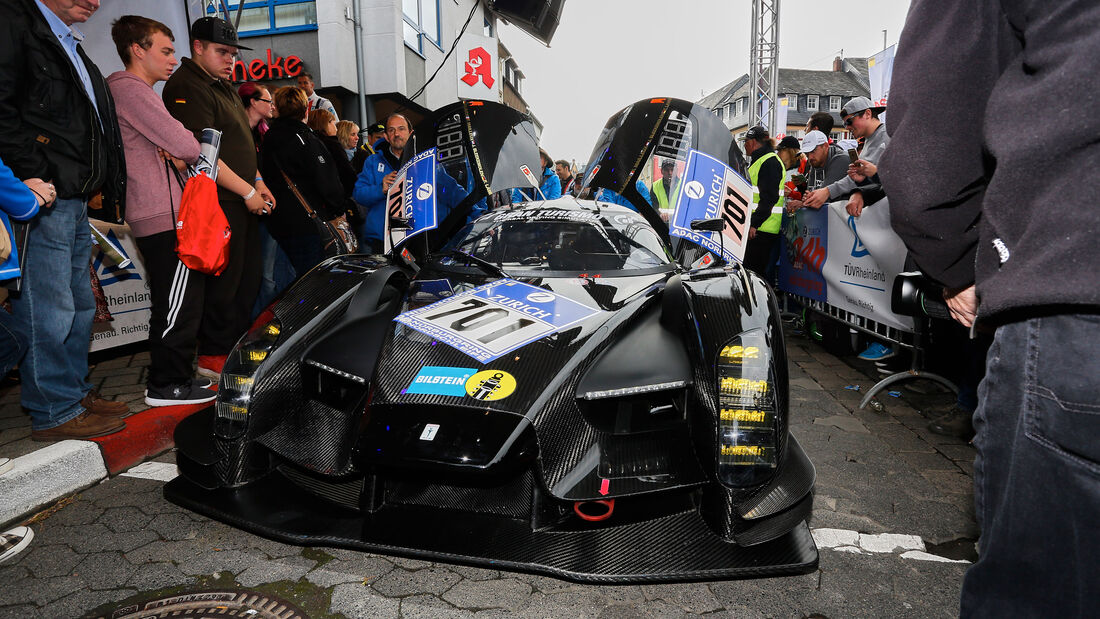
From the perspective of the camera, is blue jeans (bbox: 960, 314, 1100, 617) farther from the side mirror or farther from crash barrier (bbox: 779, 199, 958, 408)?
crash barrier (bbox: 779, 199, 958, 408)

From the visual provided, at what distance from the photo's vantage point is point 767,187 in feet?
18.3

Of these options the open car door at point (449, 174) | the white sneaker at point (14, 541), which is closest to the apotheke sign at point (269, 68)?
the open car door at point (449, 174)

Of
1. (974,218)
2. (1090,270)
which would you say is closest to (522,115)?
(974,218)

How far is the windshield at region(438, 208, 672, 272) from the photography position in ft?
9.77

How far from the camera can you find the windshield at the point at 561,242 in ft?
9.77

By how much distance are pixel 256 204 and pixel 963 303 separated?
361cm

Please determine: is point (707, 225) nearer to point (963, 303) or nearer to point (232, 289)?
point (963, 303)

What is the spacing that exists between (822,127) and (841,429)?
430 cm

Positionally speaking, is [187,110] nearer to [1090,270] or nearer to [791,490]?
[791,490]

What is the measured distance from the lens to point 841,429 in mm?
3246

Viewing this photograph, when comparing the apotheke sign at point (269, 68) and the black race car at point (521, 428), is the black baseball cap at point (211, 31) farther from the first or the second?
the apotheke sign at point (269, 68)

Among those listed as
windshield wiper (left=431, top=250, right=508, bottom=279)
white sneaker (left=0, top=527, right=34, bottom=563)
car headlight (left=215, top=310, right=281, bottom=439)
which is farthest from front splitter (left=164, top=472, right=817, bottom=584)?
windshield wiper (left=431, top=250, right=508, bottom=279)

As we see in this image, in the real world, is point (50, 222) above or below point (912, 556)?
above

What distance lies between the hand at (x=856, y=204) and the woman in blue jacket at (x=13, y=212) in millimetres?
4524
